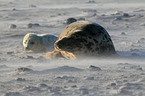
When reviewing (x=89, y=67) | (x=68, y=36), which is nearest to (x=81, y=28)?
(x=68, y=36)

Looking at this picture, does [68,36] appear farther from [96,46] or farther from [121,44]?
[121,44]

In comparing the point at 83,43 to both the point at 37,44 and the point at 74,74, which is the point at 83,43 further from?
the point at 37,44

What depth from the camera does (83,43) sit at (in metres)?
5.22

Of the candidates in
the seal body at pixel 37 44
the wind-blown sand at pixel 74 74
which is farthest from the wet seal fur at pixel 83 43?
the seal body at pixel 37 44

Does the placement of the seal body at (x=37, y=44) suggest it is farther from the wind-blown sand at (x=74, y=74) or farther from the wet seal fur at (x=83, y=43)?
the wet seal fur at (x=83, y=43)

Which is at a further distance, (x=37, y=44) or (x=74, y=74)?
(x=37, y=44)

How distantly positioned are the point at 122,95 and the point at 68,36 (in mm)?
2334

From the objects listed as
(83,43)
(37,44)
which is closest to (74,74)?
(83,43)

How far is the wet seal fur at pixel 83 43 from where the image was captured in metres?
5.23

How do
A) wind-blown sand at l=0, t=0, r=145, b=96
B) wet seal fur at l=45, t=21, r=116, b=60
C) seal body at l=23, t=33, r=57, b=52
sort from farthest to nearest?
seal body at l=23, t=33, r=57, b=52
wet seal fur at l=45, t=21, r=116, b=60
wind-blown sand at l=0, t=0, r=145, b=96

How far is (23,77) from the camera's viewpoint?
3928mm

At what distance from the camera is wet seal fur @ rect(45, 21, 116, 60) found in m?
5.23

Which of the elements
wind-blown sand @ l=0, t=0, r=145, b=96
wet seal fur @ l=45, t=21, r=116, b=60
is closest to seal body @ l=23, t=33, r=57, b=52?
wind-blown sand @ l=0, t=0, r=145, b=96

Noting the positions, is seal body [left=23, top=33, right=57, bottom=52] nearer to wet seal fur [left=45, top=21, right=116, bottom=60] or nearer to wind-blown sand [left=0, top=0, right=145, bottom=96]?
wind-blown sand [left=0, top=0, right=145, bottom=96]
